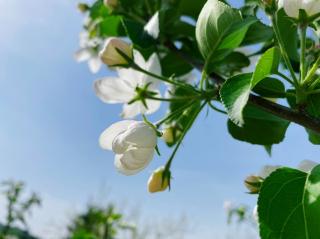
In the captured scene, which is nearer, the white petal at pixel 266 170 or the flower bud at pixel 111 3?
the white petal at pixel 266 170

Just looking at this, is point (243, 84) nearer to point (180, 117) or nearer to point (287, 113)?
point (287, 113)

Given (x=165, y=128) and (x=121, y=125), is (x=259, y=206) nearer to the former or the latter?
(x=121, y=125)

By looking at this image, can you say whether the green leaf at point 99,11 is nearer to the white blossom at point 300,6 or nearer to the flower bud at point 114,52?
the flower bud at point 114,52

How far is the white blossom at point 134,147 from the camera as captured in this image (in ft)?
2.22

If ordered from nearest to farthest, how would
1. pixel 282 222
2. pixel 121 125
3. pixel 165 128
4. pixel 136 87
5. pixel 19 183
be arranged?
pixel 282 222 < pixel 121 125 < pixel 136 87 < pixel 165 128 < pixel 19 183

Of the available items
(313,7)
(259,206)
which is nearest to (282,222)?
(259,206)

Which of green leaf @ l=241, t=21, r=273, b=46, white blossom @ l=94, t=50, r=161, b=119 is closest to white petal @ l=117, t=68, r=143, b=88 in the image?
white blossom @ l=94, t=50, r=161, b=119

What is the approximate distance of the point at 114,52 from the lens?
0.84 m

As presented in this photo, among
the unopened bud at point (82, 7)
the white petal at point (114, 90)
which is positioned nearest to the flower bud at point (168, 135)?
the white petal at point (114, 90)

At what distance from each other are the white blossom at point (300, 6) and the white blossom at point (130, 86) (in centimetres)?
32

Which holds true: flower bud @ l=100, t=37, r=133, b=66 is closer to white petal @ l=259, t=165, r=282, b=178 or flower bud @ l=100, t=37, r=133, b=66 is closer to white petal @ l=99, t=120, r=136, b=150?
white petal @ l=99, t=120, r=136, b=150

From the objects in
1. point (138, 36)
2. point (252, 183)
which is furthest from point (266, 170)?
point (138, 36)

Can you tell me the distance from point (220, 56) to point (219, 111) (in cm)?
8

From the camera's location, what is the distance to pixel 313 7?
60 cm
